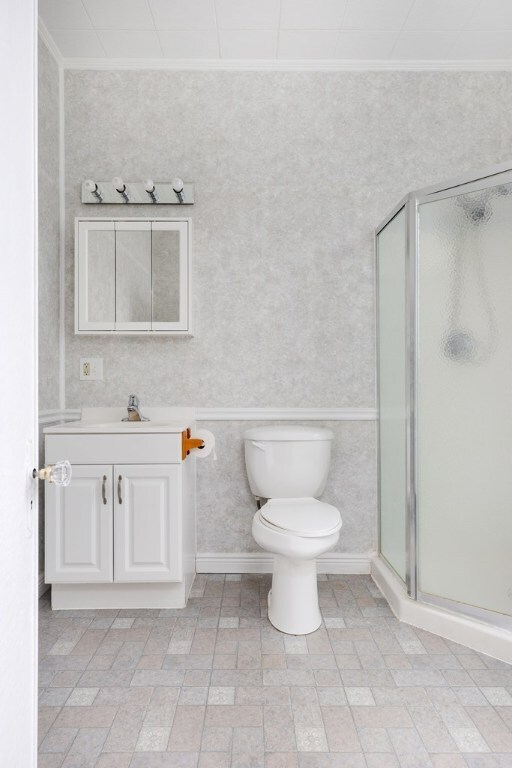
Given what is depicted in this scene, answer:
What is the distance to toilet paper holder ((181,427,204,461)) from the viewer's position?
2076 mm

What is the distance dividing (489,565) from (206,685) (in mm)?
1123

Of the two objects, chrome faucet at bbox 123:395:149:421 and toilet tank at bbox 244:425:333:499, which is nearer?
toilet tank at bbox 244:425:333:499

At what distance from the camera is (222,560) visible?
2455 mm

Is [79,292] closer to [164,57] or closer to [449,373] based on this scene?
[164,57]

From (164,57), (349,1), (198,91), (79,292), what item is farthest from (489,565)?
(164,57)

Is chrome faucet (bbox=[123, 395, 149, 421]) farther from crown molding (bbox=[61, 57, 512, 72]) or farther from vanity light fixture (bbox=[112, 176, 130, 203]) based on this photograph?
crown molding (bbox=[61, 57, 512, 72])

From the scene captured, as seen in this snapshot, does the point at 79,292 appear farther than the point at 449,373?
Yes

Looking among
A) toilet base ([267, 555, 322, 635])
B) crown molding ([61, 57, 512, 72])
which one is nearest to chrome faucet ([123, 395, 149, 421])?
toilet base ([267, 555, 322, 635])

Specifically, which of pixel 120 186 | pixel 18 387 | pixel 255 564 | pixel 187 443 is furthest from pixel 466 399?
pixel 120 186

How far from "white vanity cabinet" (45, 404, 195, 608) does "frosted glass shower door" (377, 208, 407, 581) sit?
965 millimetres

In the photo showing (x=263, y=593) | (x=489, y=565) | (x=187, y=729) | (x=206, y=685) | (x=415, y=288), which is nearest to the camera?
(x=187, y=729)

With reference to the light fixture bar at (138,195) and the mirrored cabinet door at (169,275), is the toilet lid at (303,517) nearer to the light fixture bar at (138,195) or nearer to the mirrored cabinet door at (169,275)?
the mirrored cabinet door at (169,275)

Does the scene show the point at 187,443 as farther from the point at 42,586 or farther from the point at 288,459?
the point at 42,586

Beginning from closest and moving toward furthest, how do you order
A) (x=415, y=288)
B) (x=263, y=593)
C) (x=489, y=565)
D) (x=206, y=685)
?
(x=206, y=685), (x=489, y=565), (x=415, y=288), (x=263, y=593)
